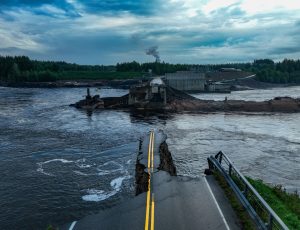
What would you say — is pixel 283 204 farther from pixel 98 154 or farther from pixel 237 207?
pixel 98 154

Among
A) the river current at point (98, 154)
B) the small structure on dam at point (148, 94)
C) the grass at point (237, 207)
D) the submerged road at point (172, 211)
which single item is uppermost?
the small structure on dam at point (148, 94)

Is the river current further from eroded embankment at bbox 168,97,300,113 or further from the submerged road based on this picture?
eroded embankment at bbox 168,97,300,113

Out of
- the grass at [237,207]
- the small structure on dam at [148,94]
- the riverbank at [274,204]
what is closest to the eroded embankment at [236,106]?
the small structure on dam at [148,94]

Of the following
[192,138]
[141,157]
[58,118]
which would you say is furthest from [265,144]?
[58,118]

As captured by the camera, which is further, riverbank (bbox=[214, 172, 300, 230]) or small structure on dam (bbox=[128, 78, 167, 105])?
small structure on dam (bbox=[128, 78, 167, 105])

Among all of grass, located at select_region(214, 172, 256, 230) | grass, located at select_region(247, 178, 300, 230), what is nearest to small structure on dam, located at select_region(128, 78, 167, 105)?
grass, located at select_region(247, 178, 300, 230)

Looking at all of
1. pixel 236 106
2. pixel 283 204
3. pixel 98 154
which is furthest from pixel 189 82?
pixel 283 204

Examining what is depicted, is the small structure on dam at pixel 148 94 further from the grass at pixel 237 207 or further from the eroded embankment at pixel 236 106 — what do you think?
the grass at pixel 237 207
